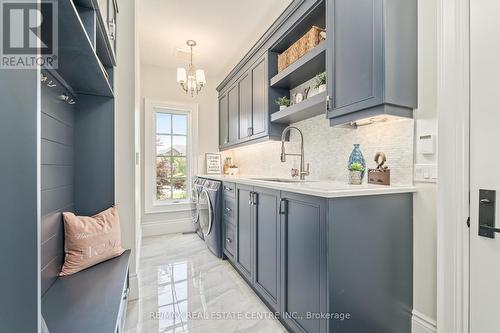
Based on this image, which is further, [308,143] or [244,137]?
[244,137]

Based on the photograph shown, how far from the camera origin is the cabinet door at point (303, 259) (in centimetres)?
130

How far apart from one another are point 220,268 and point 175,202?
194cm

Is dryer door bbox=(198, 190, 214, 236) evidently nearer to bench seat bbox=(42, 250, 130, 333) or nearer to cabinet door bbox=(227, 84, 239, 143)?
cabinet door bbox=(227, 84, 239, 143)

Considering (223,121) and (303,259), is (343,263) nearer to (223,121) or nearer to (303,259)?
(303,259)

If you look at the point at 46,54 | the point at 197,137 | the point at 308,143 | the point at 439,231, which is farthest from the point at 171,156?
the point at 439,231

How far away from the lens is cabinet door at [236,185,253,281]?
213cm

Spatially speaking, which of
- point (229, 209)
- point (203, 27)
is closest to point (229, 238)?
point (229, 209)

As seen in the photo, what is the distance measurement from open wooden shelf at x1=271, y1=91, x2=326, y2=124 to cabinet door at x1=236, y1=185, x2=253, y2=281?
0.85 m

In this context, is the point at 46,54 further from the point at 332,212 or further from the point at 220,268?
the point at 220,268

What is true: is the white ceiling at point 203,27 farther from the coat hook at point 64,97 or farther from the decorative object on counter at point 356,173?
the decorative object on counter at point 356,173

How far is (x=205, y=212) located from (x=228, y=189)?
29.3 inches

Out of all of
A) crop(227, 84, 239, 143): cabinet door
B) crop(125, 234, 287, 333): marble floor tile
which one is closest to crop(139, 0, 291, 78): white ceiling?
crop(227, 84, 239, 143): cabinet door

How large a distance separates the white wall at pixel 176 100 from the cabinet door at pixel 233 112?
675mm

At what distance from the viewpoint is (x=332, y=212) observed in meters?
1.26
